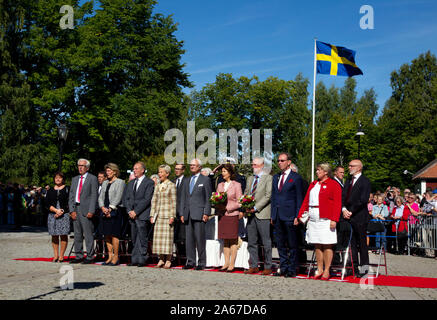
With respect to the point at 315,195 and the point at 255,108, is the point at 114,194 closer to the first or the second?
the point at 315,195

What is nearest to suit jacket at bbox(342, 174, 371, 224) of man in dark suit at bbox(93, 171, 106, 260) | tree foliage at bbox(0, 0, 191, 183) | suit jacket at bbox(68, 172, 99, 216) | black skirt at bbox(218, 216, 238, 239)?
black skirt at bbox(218, 216, 238, 239)

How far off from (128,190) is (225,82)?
143 feet

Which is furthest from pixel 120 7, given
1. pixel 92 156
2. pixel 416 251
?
pixel 416 251

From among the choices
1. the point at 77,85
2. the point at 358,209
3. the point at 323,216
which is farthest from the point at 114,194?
the point at 77,85

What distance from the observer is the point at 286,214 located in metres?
10.2

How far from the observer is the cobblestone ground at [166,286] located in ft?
24.6

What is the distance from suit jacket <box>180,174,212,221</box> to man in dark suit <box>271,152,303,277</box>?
1.56 metres

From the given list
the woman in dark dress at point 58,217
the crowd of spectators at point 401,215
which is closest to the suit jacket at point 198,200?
the woman in dark dress at point 58,217

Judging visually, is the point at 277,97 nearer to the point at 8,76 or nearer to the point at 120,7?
the point at 120,7

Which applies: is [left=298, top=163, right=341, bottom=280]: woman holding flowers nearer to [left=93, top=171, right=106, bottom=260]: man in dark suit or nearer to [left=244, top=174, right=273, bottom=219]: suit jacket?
[left=244, top=174, right=273, bottom=219]: suit jacket

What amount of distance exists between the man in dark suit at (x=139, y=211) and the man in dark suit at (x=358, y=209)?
4236 mm

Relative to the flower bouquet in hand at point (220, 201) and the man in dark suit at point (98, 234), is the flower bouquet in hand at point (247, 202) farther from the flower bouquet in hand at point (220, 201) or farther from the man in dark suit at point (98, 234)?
the man in dark suit at point (98, 234)

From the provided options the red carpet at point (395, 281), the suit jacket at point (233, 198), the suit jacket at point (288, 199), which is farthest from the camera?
the suit jacket at point (233, 198)

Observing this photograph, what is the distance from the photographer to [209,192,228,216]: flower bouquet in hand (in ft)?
35.7
